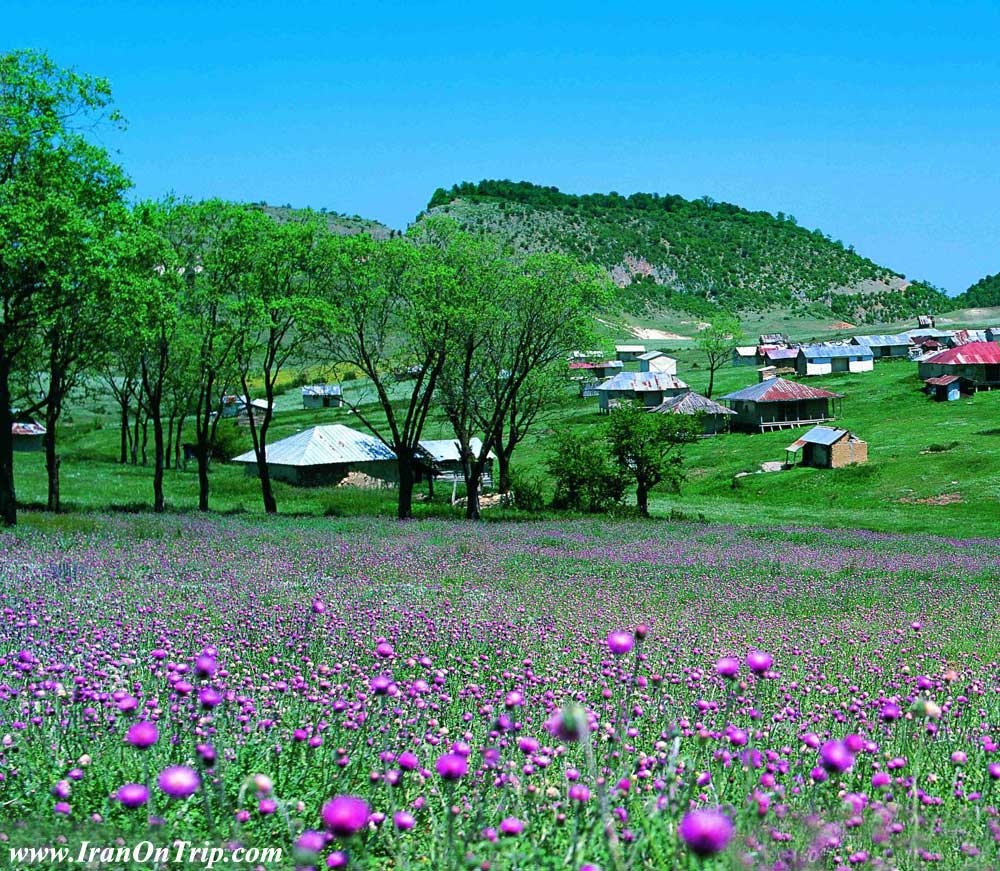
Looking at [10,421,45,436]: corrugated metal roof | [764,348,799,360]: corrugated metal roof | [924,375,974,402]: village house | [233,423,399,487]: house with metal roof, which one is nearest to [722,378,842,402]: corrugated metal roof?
[924,375,974,402]: village house

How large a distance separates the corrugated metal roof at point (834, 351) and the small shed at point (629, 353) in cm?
3749

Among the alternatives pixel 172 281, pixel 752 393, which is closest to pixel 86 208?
pixel 172 281

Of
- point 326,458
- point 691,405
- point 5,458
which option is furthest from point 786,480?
point 5,458

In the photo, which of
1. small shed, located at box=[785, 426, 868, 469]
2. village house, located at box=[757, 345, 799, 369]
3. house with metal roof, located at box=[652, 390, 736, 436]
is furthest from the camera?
Answer: village house, located at box=[757, 345, 799, 369]

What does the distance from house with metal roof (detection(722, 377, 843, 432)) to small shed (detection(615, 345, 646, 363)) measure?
6601 centimetres

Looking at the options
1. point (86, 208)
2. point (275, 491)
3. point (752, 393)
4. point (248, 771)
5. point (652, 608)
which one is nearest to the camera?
point (248, 771)

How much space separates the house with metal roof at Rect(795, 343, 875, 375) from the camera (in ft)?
391

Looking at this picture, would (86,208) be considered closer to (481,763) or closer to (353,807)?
(481,763)

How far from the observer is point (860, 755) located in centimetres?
533

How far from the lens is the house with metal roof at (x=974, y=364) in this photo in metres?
90.8

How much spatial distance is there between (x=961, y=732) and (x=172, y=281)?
26.8 meters

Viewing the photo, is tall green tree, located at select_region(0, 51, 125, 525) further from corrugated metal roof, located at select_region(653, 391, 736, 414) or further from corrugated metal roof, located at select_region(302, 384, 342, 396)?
corrugated metal roof, located at select_region(302, 384, 342, 396)

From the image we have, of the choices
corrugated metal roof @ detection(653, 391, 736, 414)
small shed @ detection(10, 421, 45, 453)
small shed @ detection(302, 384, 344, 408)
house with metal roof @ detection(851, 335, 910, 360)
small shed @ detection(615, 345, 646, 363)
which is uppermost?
small shed @ detection(615, 345, 646, 363)

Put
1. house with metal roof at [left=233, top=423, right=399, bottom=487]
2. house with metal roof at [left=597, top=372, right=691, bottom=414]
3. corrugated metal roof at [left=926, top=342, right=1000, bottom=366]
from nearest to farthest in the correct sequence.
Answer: house with metal roof at [left=233, top=423, right=399, bottom=487] → corrugated metal roof at [left=926, top=342, right=1000, bottom=366] → house with metal roof at [left=597, top=372, right=691, bottom=414]
